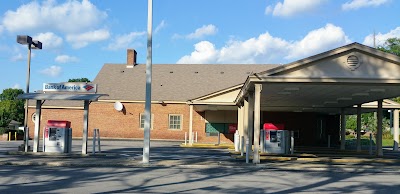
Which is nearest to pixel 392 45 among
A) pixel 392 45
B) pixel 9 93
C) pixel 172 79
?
pixel 392 45

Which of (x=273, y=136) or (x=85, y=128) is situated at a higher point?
(x=85, y=128)

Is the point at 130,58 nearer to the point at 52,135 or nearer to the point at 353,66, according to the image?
the point at 52,135

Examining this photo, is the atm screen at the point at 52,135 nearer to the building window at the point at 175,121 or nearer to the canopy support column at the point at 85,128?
the canopy support column at the point at 85,128

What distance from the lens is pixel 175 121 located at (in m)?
40.8

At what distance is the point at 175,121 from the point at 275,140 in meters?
19.0

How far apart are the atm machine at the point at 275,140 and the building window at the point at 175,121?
60.4 ft

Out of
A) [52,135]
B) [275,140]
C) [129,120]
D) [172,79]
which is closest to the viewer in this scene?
[52,135]

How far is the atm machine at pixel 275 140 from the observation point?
74.5 ft

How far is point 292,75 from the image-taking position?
57.0 feet

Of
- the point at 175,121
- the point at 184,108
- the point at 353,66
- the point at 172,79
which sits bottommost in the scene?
the point at 175,121

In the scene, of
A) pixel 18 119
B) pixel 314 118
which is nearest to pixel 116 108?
pixel 314 118

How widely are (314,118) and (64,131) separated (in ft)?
81.8

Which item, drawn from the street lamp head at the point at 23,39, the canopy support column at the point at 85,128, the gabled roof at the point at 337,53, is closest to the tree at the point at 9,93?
the street lamp head at the point at 23,39

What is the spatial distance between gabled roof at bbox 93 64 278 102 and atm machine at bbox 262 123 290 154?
18462 mm
